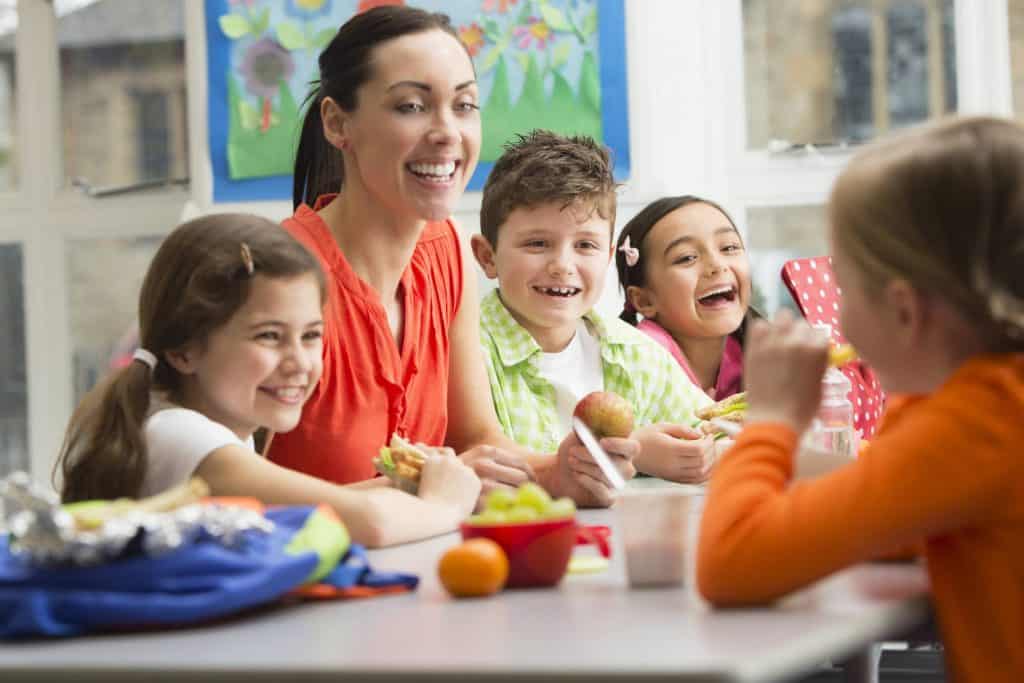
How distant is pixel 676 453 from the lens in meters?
2.01

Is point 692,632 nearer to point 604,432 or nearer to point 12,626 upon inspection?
point 12,626

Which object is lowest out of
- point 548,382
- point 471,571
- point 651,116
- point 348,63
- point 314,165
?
point 471,571

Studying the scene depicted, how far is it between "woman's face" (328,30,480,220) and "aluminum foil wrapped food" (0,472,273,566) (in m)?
1.03

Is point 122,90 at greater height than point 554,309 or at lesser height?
greater

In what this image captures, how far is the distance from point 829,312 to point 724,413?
53cm

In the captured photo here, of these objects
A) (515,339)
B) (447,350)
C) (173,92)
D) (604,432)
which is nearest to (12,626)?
(604,432)

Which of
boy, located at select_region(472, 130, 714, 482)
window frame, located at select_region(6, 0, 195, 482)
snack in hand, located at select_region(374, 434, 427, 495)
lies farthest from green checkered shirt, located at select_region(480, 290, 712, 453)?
window frame, located at select_region(6, 0, 195, 482)

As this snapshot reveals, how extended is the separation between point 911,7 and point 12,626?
3.14 metres

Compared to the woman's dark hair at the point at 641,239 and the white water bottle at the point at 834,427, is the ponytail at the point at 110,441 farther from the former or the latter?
the woman's dark hair at the point at 641,239

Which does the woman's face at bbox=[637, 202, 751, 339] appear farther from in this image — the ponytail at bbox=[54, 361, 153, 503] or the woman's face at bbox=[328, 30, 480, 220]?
the ponytail at bbox=[54, 361, 153, 503]

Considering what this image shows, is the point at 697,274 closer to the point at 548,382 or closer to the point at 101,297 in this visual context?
the point at 548,382

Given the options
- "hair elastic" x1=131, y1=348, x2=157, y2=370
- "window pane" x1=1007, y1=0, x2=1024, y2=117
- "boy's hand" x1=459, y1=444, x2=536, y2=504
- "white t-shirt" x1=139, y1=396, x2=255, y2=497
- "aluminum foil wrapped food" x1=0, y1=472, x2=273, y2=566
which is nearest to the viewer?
"aluminum foil wrapped food" x1=0, y1=472, x2=273, y2=566

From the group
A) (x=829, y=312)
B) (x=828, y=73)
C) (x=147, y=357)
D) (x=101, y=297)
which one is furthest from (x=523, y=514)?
(x=101, y=297)

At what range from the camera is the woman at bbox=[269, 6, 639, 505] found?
195 cm
